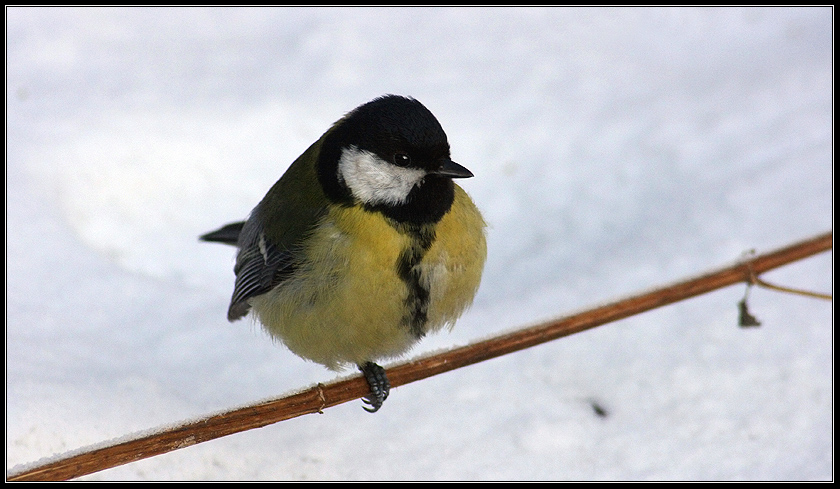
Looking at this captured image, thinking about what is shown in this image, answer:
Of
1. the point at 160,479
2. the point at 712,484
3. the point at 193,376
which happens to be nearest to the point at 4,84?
the point at 193,376

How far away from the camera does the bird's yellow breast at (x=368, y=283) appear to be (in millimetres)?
1948

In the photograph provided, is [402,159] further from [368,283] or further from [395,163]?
[368,283]

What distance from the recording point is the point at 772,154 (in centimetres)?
334

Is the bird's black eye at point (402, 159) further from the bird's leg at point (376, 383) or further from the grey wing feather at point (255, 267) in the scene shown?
the bird's leg at point (376, 383)

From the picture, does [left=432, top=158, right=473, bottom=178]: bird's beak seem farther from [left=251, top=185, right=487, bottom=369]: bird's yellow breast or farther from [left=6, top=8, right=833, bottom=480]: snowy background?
[left=6, top=8, right=833, bottom=480]: snowy background

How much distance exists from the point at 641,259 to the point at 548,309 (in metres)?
0.44

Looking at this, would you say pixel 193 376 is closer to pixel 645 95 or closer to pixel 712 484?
→ pixel 712 484

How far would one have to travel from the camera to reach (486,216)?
9.70ft

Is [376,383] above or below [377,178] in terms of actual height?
below

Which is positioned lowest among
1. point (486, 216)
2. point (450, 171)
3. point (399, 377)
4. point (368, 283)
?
point (399, 377)

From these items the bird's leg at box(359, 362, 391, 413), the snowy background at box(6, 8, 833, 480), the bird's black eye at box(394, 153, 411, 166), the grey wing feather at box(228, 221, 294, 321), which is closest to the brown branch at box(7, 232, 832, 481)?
the bird's leg at box(359, 362, 391, 413)

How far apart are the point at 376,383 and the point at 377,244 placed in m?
0.42

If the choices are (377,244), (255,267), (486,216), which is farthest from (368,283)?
(486,216)

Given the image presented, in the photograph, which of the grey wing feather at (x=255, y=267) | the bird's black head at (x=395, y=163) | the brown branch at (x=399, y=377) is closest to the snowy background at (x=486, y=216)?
the brown branch at (x=399, y=377)
